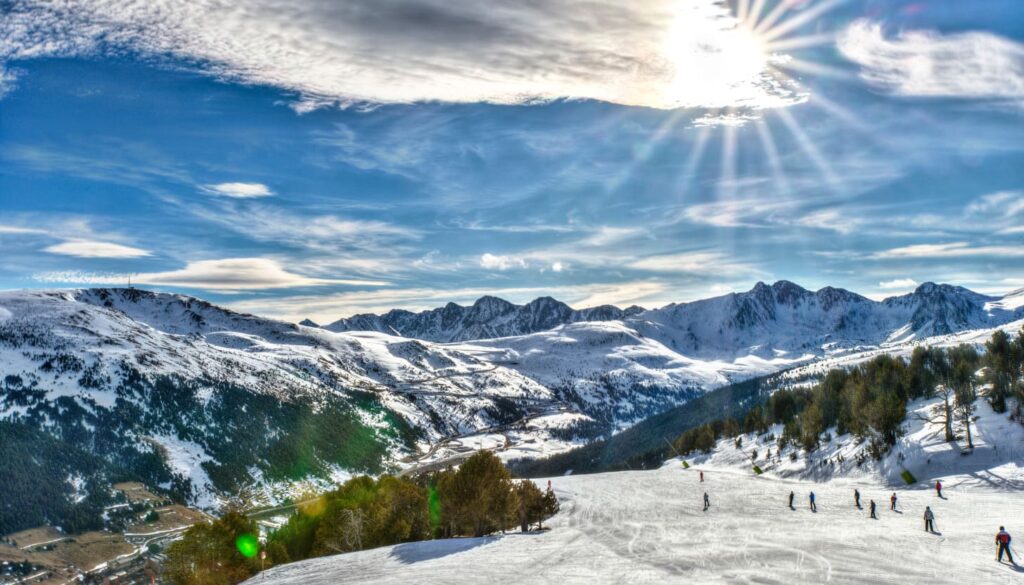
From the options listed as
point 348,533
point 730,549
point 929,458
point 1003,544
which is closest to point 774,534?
point 730,549

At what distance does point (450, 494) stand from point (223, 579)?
28570mm

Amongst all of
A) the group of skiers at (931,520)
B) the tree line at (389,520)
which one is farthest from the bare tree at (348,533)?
the group of skiers at (931,520)

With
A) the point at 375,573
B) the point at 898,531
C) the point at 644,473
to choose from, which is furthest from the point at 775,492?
the point at 375,573

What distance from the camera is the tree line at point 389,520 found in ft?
213

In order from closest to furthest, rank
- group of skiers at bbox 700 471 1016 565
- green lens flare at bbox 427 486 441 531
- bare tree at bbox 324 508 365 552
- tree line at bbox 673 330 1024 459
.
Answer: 1. group of skiers at bbox 700 471 1016 565
2. bare tree at bbox 324 508 365 552
3. green lens flare at bbox 427 486 441 531
4. tree line at bbox 673 330 1024 459

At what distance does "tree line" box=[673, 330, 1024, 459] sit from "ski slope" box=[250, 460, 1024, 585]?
2124 cm

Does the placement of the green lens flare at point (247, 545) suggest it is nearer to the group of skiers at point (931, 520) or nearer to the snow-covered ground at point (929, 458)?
the group of skiers at point (931, 520)

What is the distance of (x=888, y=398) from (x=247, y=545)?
95.0 m

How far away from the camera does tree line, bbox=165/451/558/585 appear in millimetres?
64875

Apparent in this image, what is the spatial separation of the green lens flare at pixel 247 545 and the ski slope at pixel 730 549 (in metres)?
37.2

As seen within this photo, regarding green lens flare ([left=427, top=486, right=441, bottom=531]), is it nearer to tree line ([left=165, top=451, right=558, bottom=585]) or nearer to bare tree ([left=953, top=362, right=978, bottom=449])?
tree line ([left=165, top=451, right=558, bottom=585])

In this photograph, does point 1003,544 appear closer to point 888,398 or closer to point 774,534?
point 774,534

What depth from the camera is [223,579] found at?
70688 mm

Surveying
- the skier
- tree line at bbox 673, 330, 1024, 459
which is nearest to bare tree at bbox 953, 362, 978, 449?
tree line at bbox 673, 330, 1024, 459
